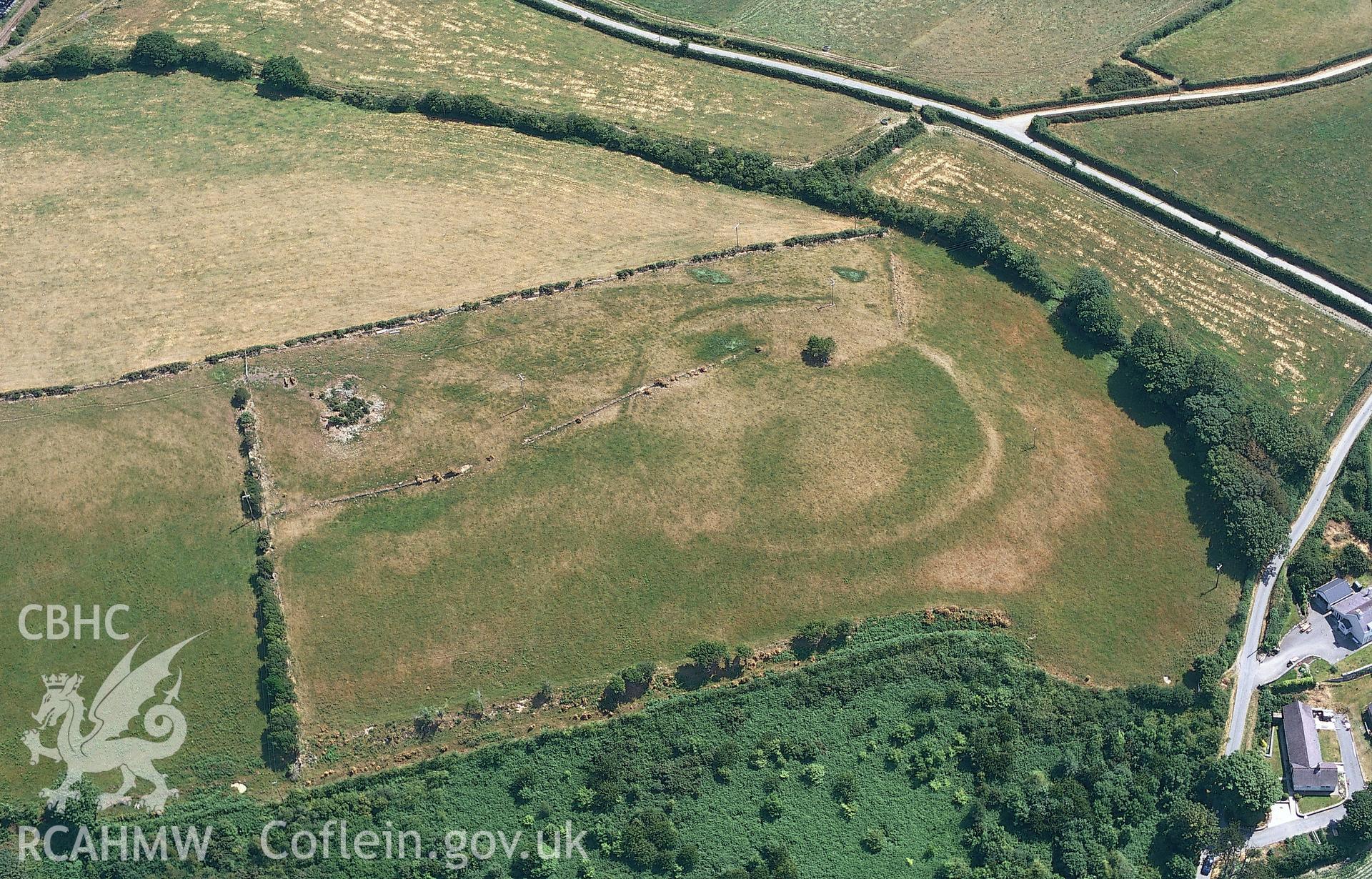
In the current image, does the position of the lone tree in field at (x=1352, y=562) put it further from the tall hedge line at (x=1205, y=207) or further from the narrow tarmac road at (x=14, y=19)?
the narrow tarmac road at (x=14, y=19)

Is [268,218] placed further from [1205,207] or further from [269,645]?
[1205,207]

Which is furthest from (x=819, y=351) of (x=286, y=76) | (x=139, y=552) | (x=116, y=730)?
(x=286, y=76)

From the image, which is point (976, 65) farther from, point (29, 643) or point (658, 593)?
point (29, 643)

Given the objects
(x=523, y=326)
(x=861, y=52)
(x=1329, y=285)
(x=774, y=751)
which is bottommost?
(x=774, y=751)

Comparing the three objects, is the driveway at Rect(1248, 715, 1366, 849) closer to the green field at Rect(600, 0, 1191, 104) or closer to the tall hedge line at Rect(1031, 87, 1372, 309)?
the tall hedge line at Rect(1031, 87, 1372, 309)

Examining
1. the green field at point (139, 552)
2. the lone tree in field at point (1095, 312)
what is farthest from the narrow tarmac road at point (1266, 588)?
the green field at point (139, 552)

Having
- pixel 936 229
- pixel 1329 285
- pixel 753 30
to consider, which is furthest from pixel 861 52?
pixel 1329 285
